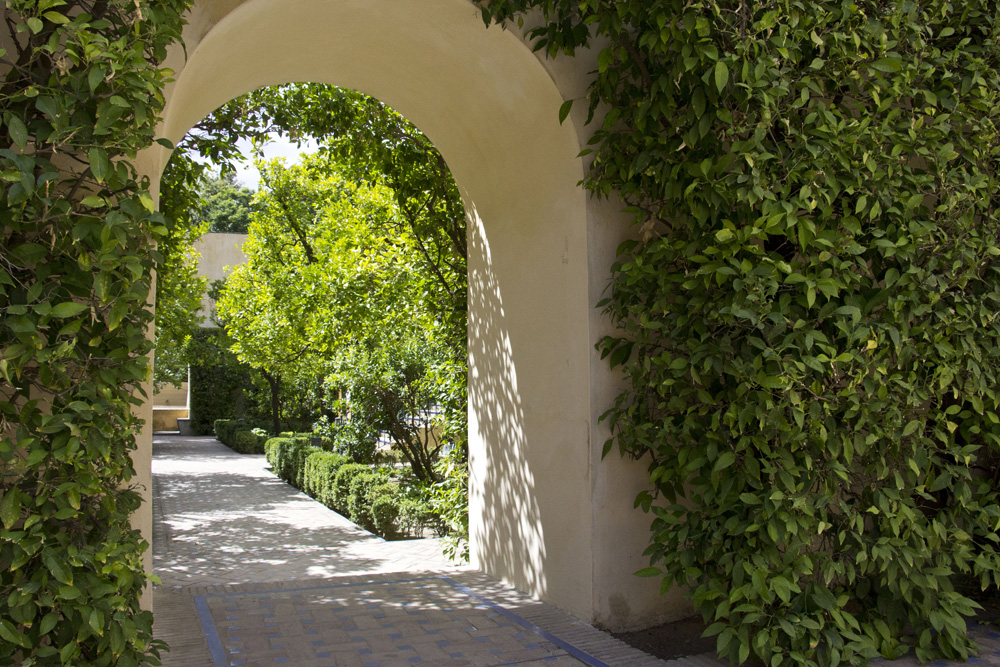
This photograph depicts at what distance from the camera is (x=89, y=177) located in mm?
2678

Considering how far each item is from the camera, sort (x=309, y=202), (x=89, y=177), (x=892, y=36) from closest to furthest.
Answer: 1. (x=89, y=177)
2. (x=892, y=36)
3. (x=309, y=202)

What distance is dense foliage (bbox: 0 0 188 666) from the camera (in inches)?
91.4

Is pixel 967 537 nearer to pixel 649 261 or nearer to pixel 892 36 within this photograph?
pixel 649 261

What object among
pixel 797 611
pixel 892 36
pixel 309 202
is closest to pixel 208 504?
pixel 309 202

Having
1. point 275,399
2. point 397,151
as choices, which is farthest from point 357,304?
point 275,399

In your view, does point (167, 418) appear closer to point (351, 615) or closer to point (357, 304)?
point (357, 304)

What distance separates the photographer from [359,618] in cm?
459

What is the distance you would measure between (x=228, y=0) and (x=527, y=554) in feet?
12.4

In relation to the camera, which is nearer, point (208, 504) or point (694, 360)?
point (694, 360)

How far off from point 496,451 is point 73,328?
3.60 metres

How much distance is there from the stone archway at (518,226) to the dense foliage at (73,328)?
1179 mm

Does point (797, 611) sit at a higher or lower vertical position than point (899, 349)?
lower

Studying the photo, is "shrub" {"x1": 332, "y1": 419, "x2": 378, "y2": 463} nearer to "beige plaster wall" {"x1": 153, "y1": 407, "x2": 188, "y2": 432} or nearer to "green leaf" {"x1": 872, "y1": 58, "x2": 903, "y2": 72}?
"green leaf" {"x1": 872, "y1": 58, "x2": 903, "y2": 72}

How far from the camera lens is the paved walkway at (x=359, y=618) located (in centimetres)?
393
